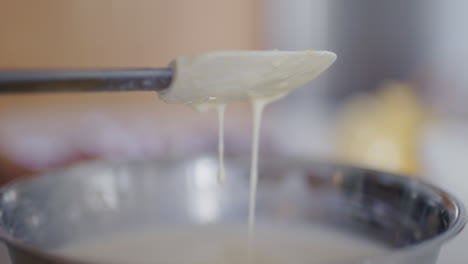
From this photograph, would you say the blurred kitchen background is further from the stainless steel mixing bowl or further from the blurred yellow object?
the stainless steel mixing bowl

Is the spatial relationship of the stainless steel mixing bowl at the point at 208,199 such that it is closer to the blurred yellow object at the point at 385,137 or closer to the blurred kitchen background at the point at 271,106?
the blurred kitchen background at the point at 271,106

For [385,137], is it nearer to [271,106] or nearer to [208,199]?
[208,199]

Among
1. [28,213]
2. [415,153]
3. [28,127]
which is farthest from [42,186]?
[28,127]

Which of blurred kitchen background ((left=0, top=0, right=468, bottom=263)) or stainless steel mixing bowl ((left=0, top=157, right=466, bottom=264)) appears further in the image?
blurred kitchen background ((left=0, top=0, right=468, bottom=263))

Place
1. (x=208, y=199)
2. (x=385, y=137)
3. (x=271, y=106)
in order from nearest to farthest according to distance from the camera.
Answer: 1. (x=208, y=199)
2. (x=385, y=137)
3. (x=271, y=106)

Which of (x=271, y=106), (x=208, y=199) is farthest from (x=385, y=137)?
(x=271, y=106)

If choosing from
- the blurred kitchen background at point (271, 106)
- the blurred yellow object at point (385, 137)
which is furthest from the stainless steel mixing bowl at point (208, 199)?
the blurred yellow object at point (385, 137)

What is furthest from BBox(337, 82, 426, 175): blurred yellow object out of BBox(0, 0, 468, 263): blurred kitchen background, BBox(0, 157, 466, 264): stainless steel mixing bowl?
BBox(0, 157, 466, 264): stainless steel mixing bowl
